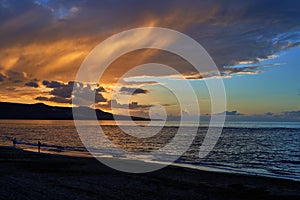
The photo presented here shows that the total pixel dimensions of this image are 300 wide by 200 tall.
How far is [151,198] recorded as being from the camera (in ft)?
47.0

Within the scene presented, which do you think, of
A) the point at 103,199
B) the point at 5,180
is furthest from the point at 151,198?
the point at 5,180

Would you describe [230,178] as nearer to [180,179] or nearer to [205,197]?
[180,179]

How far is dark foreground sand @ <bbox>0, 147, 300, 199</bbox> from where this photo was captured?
47.6ft

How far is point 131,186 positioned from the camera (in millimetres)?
16906

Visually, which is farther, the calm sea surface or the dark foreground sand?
the calm sea surface

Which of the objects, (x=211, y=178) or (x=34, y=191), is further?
(x=211, y=178)

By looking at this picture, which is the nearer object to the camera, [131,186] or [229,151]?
[131,186]

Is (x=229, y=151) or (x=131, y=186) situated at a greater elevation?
(x=131, y=186)

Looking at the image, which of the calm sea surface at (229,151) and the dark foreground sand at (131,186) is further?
the calm sea surface at (229,151)

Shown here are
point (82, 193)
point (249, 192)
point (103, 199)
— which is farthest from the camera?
point (249, 192)

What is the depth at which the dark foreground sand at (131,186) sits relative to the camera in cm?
1451

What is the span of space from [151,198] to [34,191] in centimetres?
521

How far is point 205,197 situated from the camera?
1536 cm

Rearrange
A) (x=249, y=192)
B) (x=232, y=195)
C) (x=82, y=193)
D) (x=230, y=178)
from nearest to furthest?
(x=82, y=193)
(x=232, y=195)
(x=249, y=192)
(x=230, y=178)
